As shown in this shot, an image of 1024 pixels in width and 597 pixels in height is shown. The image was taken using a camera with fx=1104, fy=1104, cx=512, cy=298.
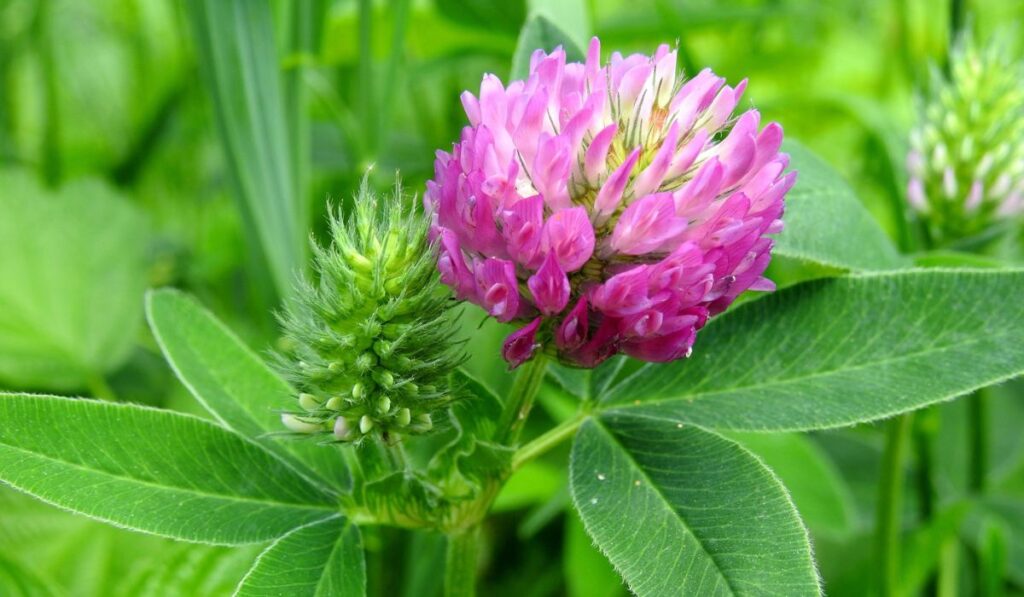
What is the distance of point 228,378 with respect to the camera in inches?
38.7

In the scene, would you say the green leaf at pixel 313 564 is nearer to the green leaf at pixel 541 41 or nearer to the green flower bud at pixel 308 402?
the green flower bud at pixel 308 402

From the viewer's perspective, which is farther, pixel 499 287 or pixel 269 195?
pixel 269 195

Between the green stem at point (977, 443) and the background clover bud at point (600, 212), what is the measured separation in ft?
2.50

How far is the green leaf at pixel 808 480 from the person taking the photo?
1.30 metres

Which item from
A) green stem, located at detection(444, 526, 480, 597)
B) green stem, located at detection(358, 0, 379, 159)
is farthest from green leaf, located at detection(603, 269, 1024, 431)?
green stem, located at detection(358, 0, 379, 159)

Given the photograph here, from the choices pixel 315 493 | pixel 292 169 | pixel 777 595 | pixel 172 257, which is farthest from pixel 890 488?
pixel 172 257

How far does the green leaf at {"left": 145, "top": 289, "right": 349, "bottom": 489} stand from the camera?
3.06 ft

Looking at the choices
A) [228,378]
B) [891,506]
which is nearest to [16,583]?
[228,378]

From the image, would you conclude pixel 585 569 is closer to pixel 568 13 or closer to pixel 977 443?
pixel 977 443

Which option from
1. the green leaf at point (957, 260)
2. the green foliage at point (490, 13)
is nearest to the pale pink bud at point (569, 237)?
the green leaf at point (957, 260)

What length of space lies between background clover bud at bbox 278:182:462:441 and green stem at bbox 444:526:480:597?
159mm

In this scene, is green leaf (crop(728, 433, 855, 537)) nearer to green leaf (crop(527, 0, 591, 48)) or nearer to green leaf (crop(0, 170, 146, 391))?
green leaf (crop(527, 0, 591, 48))

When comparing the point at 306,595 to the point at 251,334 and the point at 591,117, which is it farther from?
the point at 251,334

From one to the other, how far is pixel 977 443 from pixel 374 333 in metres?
1.04
